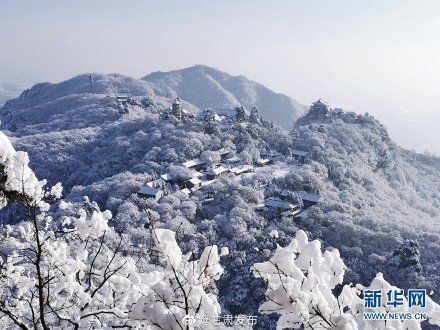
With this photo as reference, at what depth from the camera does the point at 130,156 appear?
4609 centimetres

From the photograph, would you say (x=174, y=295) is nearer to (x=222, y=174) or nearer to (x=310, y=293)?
(x=310, y=293)

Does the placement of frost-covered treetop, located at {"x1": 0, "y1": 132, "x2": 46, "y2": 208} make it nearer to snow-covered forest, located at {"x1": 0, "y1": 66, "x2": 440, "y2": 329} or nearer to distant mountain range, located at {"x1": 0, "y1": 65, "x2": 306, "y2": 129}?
snow-covered forest, located at {"x1": 0, "y1": 66, "x2": 440, "y2": 329}

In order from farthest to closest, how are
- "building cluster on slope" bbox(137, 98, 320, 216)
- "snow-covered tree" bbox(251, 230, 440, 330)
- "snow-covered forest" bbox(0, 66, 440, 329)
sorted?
"building cluster on slope" bbox(137, 98, 320, 216), "snow-covered forest" bbox(0, 66, 440, 329), "snow-covered tree" bbox(251, 230, 440, 330)

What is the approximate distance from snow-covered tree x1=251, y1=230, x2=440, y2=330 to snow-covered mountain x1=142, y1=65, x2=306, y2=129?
126358 millimetres

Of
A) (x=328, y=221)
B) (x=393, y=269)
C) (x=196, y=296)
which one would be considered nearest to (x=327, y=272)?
(x=196, y=296)

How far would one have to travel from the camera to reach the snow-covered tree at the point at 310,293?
2811 mm

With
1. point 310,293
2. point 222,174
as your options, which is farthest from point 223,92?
point 310,293

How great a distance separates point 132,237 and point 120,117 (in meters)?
42.5

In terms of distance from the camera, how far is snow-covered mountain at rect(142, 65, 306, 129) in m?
140

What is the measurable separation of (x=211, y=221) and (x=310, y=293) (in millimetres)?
27291

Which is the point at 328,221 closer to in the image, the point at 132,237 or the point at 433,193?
the point at 132,237

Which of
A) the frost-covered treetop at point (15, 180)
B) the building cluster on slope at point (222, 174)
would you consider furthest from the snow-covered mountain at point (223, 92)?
the frost-covered treetop at point (15, 180)

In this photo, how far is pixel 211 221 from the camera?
2995 cm

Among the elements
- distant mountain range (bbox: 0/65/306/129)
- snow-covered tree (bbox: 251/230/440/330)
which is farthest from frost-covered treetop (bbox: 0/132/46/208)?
distant mountain range (bbox: 0/65/306/129)
